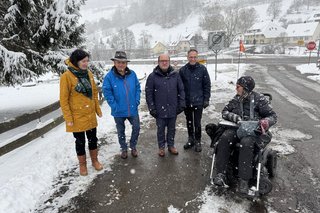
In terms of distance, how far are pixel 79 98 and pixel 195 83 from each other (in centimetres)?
238

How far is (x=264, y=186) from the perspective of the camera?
3785mm

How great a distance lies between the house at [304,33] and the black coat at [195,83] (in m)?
85.3

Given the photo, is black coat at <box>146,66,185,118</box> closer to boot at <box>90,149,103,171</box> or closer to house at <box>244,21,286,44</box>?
boot at <box>90,149,103,171</box>

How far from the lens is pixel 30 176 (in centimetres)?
449

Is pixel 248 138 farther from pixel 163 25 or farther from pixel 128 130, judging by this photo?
pixel 163 25

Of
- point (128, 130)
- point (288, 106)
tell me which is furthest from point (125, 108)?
point (288, 106)

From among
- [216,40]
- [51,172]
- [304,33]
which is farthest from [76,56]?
[304,33]

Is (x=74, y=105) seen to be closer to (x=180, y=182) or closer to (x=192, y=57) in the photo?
(x=180, y=182)

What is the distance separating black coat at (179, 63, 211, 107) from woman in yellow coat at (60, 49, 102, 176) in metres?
1.93

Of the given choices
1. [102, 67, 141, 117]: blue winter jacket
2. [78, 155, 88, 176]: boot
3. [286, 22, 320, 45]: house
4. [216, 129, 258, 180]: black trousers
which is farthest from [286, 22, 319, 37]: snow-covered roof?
[78, 155, 88, 176]: boot

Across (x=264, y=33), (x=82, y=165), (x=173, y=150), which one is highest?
(x=264, y=33)

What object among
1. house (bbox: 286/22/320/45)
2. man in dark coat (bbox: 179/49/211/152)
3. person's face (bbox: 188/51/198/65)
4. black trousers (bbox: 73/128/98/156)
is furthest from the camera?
house (bbox: 286/22/320/45)

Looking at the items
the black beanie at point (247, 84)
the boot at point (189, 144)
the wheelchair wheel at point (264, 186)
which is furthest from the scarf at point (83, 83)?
the wheelchair wheel at point (264, 186)

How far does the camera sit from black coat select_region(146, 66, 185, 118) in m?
5.09
